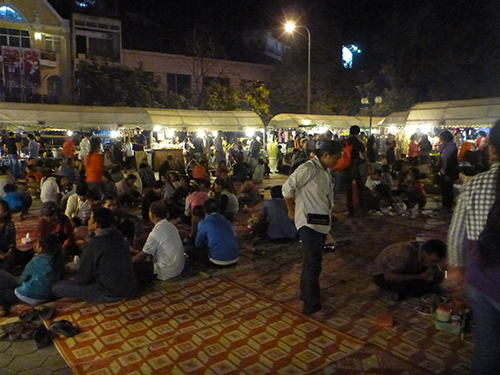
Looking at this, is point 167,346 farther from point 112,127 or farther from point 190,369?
point 112,127

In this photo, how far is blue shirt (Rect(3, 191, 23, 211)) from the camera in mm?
9398

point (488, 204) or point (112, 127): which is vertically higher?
point (112, 127)

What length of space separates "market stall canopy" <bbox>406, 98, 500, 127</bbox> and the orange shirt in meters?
14.4

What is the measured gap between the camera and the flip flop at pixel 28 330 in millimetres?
4336

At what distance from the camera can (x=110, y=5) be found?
31.8 metres

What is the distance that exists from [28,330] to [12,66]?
25317mm

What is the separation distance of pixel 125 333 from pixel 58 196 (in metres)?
6.18

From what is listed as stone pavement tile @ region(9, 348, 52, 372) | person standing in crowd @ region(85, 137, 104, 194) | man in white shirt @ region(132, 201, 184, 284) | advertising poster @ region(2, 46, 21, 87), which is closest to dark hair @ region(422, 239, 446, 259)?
man in white shirt @ region(132, 201, 184, 284)

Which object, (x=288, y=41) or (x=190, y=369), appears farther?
(x=288, y=41)

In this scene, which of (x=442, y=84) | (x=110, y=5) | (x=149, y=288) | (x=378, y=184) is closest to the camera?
(x=149, y=288)

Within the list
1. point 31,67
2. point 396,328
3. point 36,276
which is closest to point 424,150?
point 396,328

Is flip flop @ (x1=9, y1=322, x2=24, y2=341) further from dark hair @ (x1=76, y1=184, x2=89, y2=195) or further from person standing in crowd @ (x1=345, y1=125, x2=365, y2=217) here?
person standing in crowd @ (x1=345, y1=125, x2=365, y2=217)

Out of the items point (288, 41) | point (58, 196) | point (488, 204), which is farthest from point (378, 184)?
point (288, 41)

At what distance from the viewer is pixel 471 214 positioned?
101 inches
